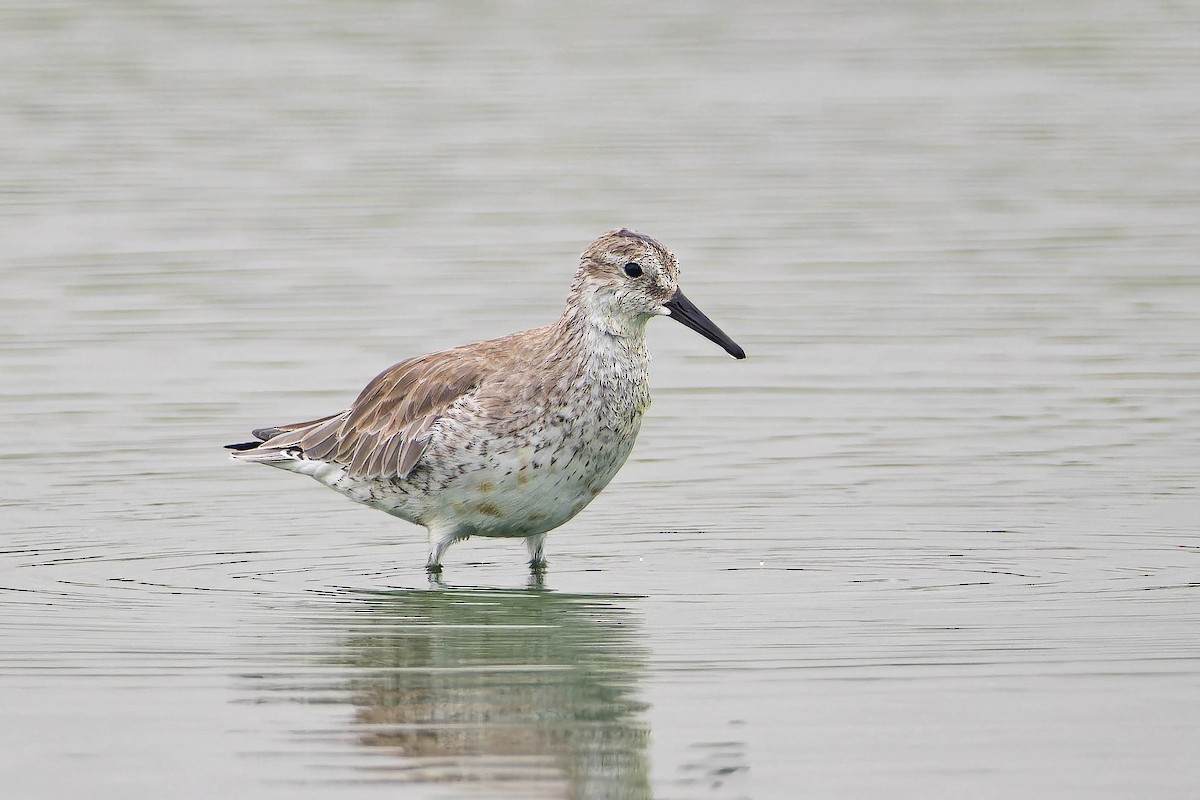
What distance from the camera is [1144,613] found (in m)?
9.93

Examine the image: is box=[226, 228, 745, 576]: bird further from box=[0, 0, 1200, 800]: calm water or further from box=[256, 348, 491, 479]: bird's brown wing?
box=[0, 0, 1200, 800]: calm water

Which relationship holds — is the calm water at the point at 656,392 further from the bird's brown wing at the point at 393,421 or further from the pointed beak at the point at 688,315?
the pointed beak at the point at 688,315

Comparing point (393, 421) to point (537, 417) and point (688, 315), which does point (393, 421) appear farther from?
point (688, 315)

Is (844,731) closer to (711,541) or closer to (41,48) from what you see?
(711,541)

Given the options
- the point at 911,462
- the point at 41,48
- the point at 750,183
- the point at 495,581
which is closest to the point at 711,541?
the point at 495,581

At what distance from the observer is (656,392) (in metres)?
15.1

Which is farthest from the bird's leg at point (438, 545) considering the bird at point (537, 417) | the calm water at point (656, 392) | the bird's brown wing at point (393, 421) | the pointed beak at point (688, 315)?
the pointed beak at point (688, 315)

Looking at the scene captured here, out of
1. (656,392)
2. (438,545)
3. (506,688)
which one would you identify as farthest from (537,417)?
(656,392)

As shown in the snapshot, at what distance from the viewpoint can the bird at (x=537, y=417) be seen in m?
11.0

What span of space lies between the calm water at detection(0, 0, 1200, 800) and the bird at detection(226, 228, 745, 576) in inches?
15.6

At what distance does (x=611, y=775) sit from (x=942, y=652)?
2.04 m

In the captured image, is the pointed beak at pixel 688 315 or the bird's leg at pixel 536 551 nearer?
the pointed beak at pixel 688 315

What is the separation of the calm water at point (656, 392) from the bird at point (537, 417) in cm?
40

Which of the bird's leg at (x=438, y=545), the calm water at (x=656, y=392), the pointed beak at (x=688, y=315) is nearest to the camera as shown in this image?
the calm water at (x=656, y=392)
